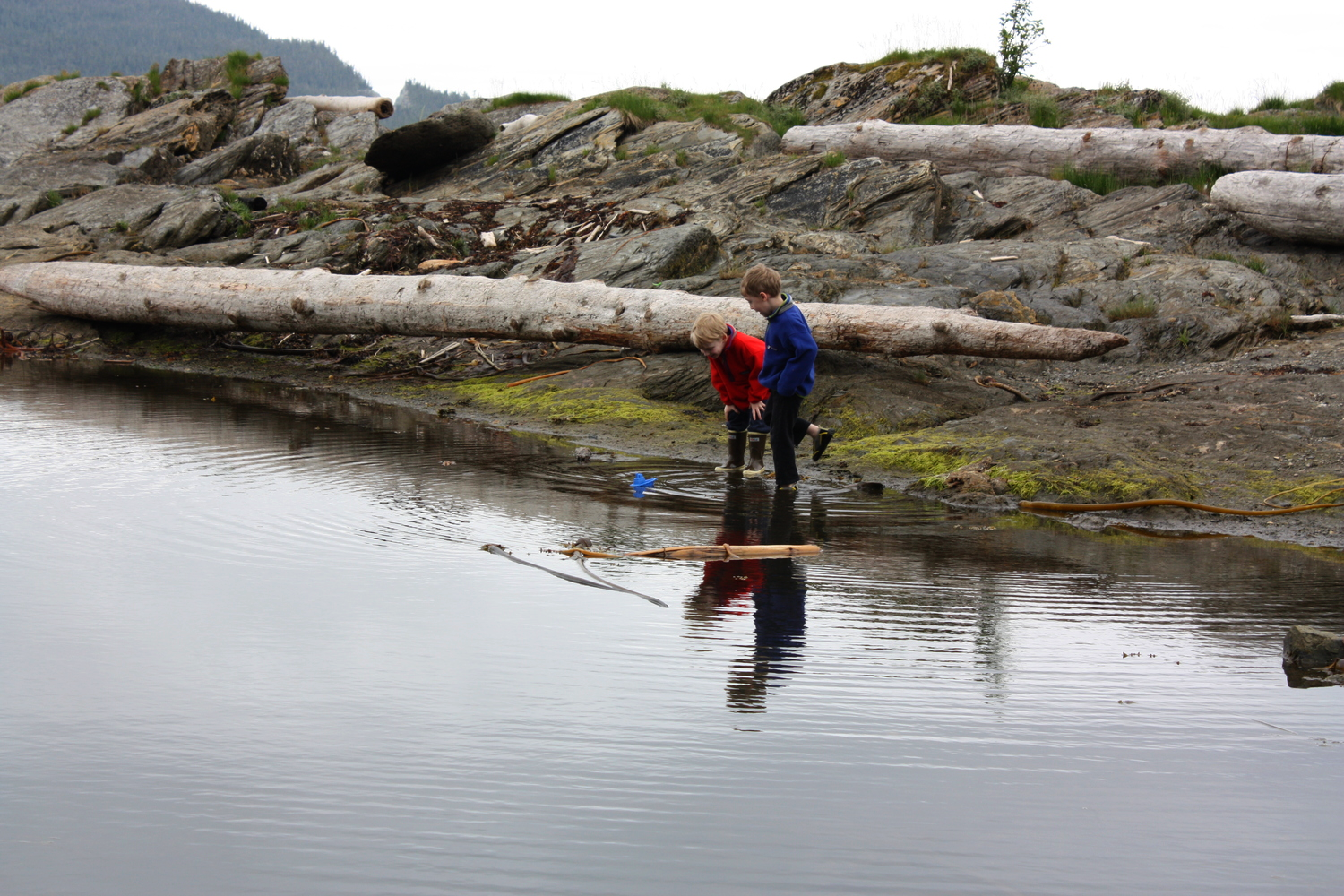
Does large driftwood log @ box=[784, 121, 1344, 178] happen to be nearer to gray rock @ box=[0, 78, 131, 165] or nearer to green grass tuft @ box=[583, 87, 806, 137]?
green grass tuft @ box=[583, 87, 806, 137]

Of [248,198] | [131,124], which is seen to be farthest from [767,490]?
[131,124]

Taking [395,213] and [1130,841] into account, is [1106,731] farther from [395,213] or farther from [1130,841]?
[395,213]

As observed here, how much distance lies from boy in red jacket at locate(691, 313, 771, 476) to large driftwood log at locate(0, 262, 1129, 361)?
2.27m

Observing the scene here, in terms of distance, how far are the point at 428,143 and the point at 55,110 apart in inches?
587

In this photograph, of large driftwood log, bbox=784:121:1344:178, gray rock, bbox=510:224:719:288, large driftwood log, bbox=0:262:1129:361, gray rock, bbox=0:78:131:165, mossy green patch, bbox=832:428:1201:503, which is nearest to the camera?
mossy green patch, bbox=832:428:1201:503

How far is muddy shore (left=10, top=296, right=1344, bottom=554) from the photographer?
6953mm

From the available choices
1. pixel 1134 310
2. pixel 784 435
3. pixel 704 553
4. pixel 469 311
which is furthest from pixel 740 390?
pixel 1134 310

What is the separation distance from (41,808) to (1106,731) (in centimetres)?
327

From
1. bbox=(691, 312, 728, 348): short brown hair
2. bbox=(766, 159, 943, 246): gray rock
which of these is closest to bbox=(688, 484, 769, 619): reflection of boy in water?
bbox=(691, 312, 728, 348): short brown hair

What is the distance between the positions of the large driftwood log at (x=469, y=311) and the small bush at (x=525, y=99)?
14996 mm

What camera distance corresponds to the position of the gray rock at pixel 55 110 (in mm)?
27766

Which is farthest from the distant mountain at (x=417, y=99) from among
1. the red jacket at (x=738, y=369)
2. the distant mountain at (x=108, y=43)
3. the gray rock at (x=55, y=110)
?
the red jacket at (x=738, y=369)

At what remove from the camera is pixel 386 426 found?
9.99 metres

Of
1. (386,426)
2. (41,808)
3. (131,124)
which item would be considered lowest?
(41,808)
